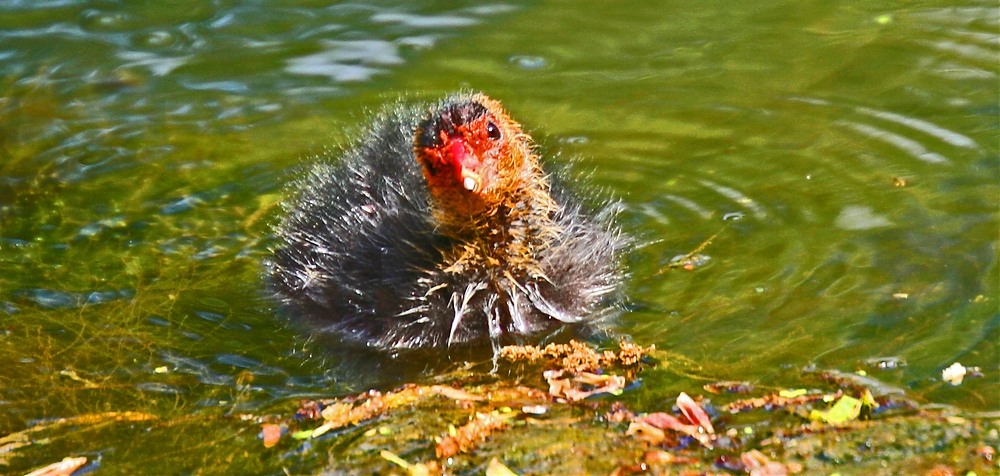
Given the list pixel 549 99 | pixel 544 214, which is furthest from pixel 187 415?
pixel 549 99

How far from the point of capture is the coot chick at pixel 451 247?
13.4ft

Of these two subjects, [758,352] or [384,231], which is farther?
[384,231]

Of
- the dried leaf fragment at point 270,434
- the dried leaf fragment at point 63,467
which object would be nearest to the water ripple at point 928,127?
the dried leaf fragment at point 270,434

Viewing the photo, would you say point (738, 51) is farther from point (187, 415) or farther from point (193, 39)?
point (187, 415)

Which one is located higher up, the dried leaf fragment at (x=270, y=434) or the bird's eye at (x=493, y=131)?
the bird's eye at (x=493, y=131)

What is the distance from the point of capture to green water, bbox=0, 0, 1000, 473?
A: 387 cm

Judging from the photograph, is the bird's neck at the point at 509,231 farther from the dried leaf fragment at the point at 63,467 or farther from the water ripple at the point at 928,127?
the water ripple at the point at 928,127

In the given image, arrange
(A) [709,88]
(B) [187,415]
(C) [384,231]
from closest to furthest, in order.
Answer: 1. (B) [187,415]
2. (C) [384,231]
3. (A) [709,88]

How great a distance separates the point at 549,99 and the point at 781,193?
1454 millimetres

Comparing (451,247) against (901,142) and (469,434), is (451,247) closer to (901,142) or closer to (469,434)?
(469,434)

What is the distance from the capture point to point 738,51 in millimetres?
6289

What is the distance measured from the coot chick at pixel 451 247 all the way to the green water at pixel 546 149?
166mm

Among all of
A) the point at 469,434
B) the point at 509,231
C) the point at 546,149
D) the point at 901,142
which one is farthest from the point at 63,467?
the point at 901,142

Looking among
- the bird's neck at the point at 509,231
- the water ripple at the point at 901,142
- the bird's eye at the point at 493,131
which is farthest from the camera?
the water ripple at the point at 901,142
